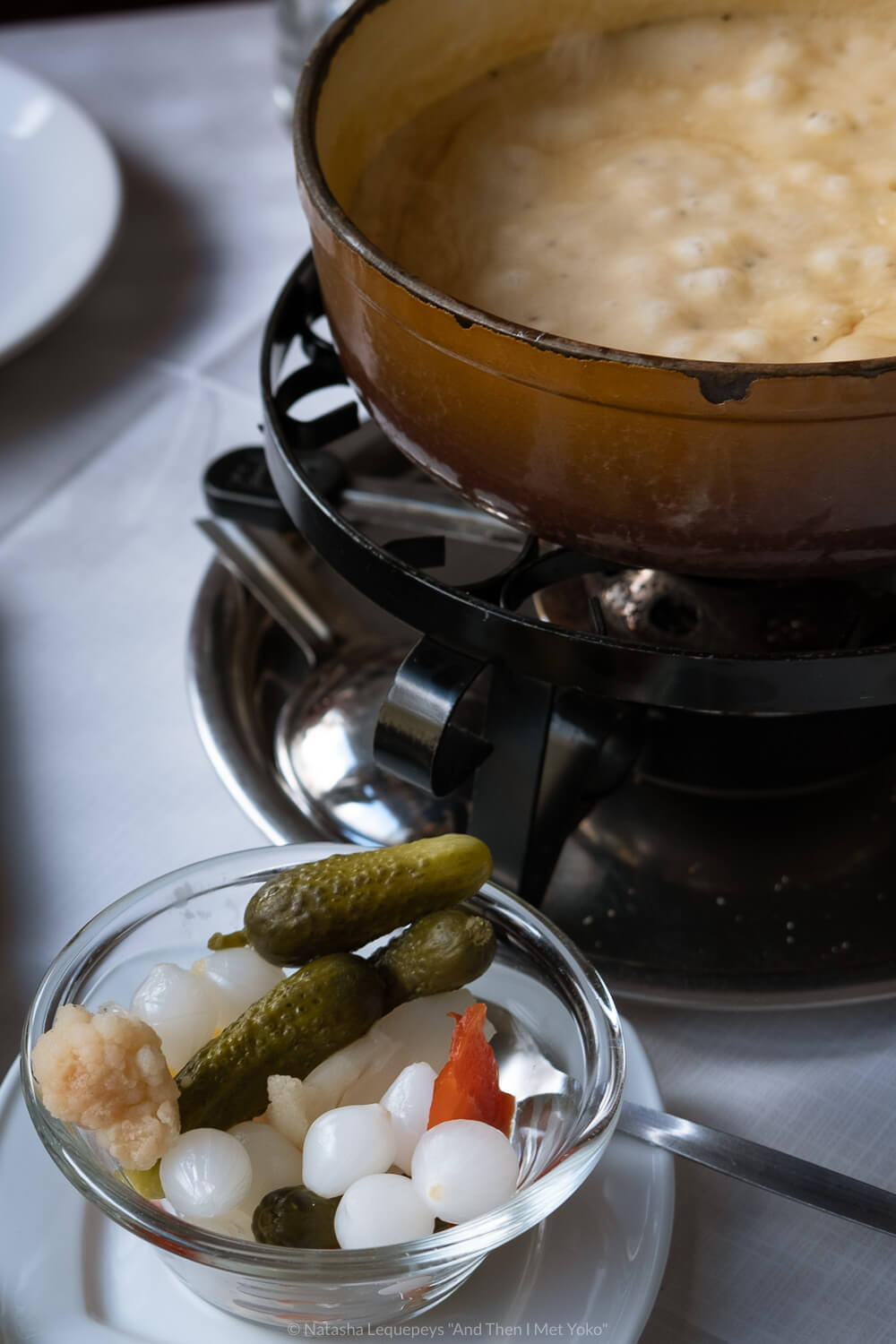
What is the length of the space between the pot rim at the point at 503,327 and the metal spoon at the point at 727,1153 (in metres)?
0.26

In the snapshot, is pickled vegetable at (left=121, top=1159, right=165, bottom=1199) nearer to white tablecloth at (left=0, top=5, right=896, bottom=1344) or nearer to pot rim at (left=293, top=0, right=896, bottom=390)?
white tablecloth at (left=0, top=5, right=896, bottom=1344)

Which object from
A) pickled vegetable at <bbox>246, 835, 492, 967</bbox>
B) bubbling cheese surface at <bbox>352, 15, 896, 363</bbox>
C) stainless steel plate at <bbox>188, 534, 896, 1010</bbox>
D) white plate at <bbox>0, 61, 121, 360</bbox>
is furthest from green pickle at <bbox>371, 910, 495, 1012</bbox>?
white plate at <bbox>0, 61, 121, 360</bbox>

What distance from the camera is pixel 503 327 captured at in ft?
1.47

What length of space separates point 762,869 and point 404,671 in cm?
24

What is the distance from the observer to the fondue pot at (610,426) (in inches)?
17.2

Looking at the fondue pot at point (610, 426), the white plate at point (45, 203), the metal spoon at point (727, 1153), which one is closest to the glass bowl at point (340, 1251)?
the metal spoon at point (727, 1153)

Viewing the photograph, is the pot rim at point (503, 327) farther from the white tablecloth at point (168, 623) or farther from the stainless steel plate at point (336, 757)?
the white tablecloth at point (168, 623)

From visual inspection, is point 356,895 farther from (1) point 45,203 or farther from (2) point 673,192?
(1) point 45,203

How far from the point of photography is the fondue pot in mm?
436

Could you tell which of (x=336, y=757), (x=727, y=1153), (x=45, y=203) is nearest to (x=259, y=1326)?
(x=727, y=1153)

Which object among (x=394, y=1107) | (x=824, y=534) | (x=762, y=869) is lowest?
(x=762, y=869)

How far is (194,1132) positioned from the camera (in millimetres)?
440

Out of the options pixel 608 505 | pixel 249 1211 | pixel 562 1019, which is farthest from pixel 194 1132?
pixel 608 505

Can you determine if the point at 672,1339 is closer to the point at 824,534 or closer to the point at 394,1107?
the point at 394,1107
